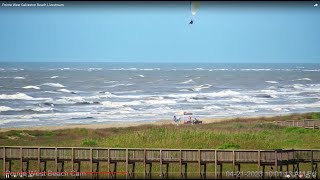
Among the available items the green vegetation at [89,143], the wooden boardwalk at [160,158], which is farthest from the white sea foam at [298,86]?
the wooden boardwalk at [160,158]

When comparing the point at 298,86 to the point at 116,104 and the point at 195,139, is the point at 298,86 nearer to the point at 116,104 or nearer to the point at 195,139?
the point at 116,104

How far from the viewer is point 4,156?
34812 mm

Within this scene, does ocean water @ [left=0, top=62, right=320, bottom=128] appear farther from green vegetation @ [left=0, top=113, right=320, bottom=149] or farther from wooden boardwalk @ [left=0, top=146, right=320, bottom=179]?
wooden boardwalk @ [left=0, top=146, right=320, bottom=179]

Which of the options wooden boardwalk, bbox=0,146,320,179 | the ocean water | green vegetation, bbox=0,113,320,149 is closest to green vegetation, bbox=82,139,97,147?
green vegetation, bbox=0,113,320,149

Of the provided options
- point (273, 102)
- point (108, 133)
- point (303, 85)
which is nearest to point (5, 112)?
point (108, 133)

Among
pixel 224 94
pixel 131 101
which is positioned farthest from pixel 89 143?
pixel 224 94

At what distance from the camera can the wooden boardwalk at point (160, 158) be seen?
33.2 metres

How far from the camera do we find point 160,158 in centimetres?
3378

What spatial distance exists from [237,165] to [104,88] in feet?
253

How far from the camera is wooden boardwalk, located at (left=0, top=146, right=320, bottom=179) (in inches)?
1307

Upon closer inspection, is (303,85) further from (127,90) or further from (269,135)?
(269,135)

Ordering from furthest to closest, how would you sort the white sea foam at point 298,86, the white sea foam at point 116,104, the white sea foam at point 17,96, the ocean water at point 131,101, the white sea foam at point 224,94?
1. the white sea foam at point 298,86
2. the white sea foam at point 224,94
3. the white sea foam at point 17,96
4. the white sea foam at point 116,104
5. the ocean water at point 131,101

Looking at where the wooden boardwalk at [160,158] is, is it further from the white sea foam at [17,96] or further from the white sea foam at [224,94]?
the white sea foam at [224,94]

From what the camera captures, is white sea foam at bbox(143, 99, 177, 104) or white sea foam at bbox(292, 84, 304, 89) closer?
white sea foam at bbox(143, 99, 177, 104)
